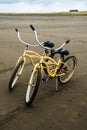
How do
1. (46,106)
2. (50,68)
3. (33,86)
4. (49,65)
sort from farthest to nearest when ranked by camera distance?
(50,68) < (49,65) < (46,106) < (33,86)

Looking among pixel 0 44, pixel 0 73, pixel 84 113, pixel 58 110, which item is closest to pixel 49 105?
pixel 58 110

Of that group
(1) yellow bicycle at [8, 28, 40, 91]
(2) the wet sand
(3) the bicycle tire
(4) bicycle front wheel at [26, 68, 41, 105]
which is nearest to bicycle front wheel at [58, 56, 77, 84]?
(2) the wet sand

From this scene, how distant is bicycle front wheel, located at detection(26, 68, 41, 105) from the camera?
269 inches

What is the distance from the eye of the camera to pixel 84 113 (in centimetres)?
687

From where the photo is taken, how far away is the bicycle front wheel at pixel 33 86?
6822 mm

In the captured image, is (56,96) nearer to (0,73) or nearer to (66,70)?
(66,70)

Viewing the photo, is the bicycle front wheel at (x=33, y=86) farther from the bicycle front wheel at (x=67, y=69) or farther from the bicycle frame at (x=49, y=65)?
the bicycle front wheel at (x=67, y=69)

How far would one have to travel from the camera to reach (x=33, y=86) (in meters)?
7.02

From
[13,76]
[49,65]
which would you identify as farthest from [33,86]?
[49,65]

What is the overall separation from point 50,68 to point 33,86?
1.27 meters

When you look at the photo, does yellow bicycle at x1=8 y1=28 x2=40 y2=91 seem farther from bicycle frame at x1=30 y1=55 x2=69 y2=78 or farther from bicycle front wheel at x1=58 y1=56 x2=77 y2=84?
bicycle front wheel at x1=58 y1=56 x2=77 y2=84

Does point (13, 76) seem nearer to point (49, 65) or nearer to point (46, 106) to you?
point (49, 65)

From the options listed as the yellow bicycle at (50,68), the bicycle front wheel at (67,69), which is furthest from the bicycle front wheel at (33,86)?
the bicycle front wheel at (67,69)

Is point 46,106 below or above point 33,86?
below
